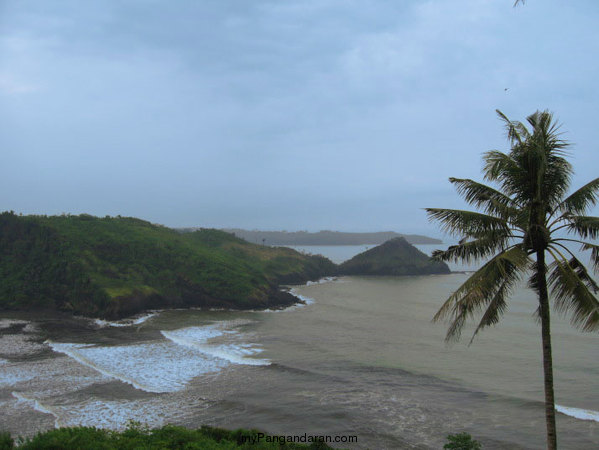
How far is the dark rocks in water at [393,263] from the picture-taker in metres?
104

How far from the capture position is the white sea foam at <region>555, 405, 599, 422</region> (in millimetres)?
19531

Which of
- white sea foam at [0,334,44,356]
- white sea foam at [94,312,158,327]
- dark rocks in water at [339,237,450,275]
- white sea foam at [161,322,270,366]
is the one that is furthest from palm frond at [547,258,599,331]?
dark rocks in water at [339,237,450,275]

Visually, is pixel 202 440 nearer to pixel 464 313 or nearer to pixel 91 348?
pixel 464 313

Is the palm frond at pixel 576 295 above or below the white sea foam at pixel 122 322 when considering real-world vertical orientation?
above

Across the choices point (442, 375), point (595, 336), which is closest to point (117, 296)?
point (442, 375)

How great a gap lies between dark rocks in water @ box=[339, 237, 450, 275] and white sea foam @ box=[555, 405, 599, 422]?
8265 centimetres

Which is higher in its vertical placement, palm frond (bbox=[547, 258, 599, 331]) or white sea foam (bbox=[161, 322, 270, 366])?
palm frond (bbox=[547, 258, 599, 331])

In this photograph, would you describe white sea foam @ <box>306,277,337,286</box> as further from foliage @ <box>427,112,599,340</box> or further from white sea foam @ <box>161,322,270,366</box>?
foliage @ <box>427,112,599,340</box>

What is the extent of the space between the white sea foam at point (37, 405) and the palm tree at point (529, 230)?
1859cm

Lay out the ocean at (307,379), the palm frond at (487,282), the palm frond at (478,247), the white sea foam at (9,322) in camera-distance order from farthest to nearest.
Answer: the white sea foam at (9,322) < the ocean at (307,379) < the palm frond at (478,247) < the palm frond at (487,282)

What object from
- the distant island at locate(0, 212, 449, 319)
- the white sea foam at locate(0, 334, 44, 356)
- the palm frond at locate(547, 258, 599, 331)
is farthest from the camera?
the distant island at locate(0, 212, 449, 319)

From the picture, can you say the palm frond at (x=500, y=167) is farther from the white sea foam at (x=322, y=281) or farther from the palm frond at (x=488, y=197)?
the white sea foam at (x=322, y=281)

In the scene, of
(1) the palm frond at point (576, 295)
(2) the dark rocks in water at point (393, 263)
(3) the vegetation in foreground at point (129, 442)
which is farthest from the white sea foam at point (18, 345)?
(2) the dark rocks in water at point (393, 263)

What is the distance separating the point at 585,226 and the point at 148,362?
90.5 feet
